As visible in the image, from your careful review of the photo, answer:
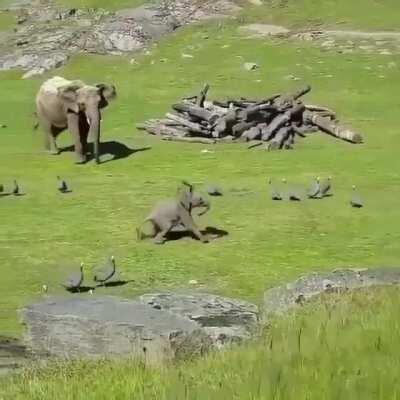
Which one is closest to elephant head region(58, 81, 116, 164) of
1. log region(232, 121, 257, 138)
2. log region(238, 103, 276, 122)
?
log region(232, 121, 257, 138)

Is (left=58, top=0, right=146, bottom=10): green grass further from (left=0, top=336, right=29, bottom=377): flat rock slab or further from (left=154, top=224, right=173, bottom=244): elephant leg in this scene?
(left=0, top=336, right=29, bottom=377): flat rock slab

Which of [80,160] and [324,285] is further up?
[324,285]

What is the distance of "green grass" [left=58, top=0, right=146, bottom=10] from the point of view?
197 ft

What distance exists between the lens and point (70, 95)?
108 ft

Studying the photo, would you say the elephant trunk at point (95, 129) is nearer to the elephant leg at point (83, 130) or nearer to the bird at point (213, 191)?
the elephant leg at point (83, 130)

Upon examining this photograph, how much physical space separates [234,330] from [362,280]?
393 cm

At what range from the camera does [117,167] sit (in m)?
30.9

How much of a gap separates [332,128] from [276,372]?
28.0 m

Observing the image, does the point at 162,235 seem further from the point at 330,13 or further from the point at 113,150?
the point at 330,13

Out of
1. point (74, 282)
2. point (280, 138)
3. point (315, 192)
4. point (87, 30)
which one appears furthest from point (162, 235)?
point (87, 30)

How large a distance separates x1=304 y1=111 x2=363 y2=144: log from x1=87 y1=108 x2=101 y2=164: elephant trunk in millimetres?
8384

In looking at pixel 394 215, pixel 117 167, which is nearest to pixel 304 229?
pixel 394 215

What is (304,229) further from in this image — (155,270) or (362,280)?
(362,280)

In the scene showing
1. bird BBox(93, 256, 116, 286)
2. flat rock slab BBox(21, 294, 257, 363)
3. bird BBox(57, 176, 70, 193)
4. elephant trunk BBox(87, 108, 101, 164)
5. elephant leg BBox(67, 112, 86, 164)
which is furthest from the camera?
elephant leg BBox(67, 112, 86, 164)
